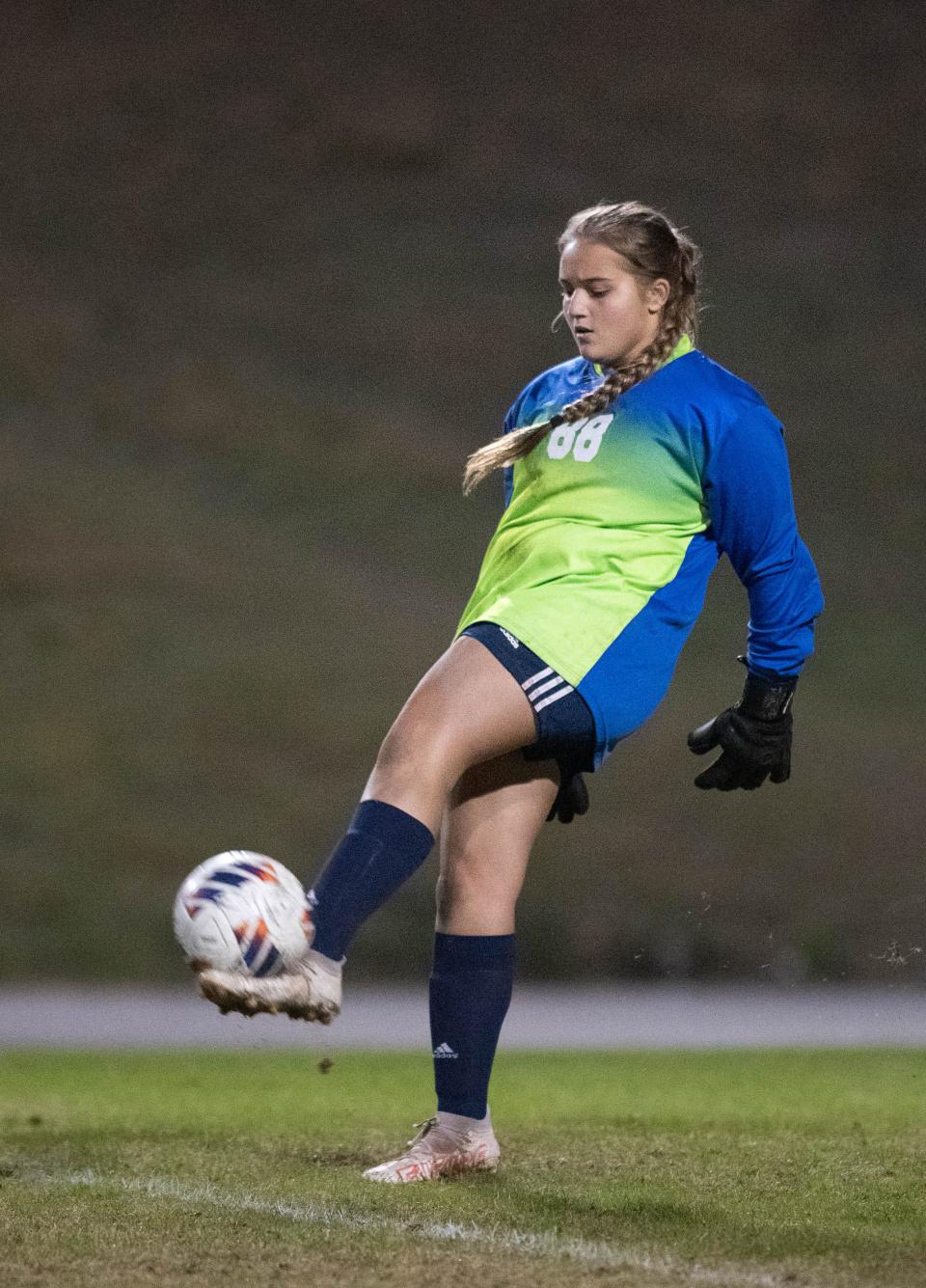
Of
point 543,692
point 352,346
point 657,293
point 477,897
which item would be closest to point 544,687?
point 543,692

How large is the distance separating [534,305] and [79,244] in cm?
313

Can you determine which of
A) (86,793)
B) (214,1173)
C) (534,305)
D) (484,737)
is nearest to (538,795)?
(484,737)

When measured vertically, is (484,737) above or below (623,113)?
below

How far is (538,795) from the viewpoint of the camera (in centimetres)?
304

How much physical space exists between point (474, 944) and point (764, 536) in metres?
0.90

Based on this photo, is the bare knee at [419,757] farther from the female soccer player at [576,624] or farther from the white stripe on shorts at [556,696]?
the white stripe on shorts at [556,696]

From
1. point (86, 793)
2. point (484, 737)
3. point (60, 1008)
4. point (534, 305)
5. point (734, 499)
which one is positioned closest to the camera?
point (484, 737)

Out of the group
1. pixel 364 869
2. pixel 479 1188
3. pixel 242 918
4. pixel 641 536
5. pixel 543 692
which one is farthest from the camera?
pixel 479 1188

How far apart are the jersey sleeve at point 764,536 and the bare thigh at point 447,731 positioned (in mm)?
508

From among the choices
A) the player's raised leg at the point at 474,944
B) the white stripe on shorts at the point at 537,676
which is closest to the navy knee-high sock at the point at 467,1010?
the player's raised leg at the point at 474,944

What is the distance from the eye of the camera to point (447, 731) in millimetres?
2584

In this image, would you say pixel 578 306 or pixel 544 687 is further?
pixel 578 306

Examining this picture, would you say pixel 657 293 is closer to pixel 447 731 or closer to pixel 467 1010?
pixel 447 731

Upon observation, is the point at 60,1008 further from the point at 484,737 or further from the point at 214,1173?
the point at 484,737
